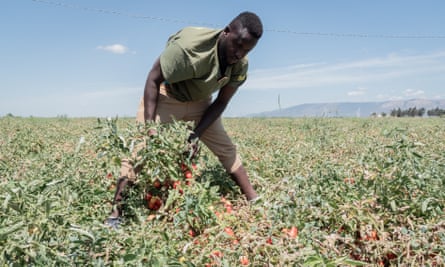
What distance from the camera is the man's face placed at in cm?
266

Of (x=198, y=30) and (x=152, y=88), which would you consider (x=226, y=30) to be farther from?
(x=152, y=88)

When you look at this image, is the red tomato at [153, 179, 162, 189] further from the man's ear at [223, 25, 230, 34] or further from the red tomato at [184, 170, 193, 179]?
the man's ear at [223, 25, 230, 34]

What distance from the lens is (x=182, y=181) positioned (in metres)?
2.72

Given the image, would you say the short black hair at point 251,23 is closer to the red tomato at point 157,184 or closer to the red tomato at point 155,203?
the red tomato at point 157,184

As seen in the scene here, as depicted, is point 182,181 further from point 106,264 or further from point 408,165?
point 408,165

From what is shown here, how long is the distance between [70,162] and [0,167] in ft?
2.18

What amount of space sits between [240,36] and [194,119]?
844 mm

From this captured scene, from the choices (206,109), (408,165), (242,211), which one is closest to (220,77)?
(206,109)

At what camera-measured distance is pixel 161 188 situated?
9.35 feet

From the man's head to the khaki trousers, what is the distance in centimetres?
51

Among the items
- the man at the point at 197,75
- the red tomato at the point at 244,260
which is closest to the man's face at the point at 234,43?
the man at the point at 197,75

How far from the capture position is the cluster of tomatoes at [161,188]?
2729 mm

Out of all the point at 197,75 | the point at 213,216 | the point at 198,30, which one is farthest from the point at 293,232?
the point at 198,30

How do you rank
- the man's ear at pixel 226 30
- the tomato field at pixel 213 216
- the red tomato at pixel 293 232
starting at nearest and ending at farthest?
1. the tomato field at pixel 213 216
2. the red tomato at pixel 293 232
3. the man's ear at pixel 226 30
